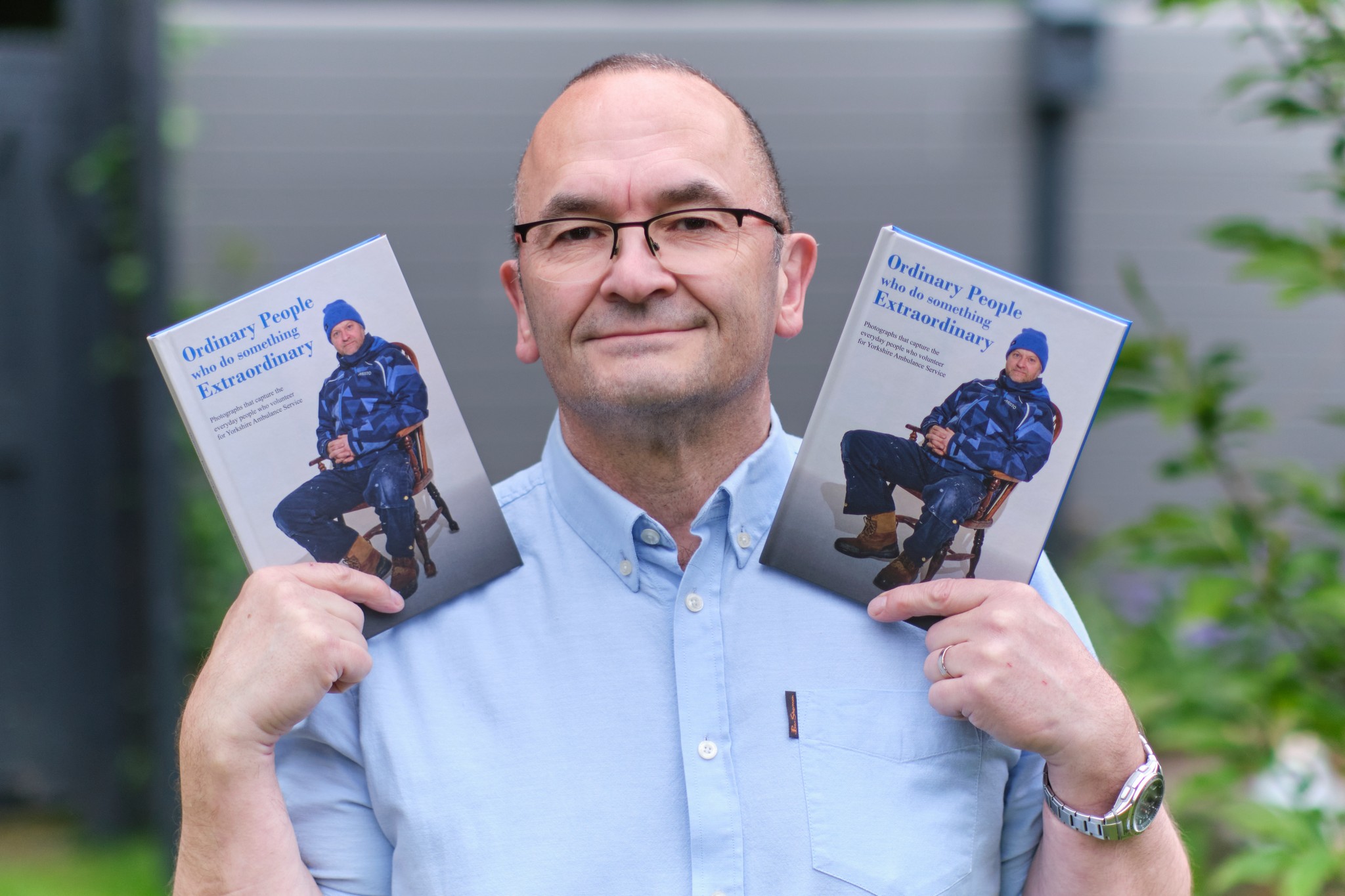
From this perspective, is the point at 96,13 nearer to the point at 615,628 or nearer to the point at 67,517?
the point at 67,517

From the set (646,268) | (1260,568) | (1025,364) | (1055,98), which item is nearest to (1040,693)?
(1025,364)

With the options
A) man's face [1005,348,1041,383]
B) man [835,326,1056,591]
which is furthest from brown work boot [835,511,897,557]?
man's face [1005,348,1041,383]

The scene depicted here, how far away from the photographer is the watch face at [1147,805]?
4.15 feet

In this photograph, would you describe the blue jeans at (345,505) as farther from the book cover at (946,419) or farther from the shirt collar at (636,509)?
the book cover at (946,419)

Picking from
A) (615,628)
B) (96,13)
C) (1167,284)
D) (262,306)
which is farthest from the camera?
(1167,284)

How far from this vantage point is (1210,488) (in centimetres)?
461

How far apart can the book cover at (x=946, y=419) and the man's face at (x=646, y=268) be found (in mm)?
148

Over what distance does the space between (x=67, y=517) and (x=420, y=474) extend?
2881 millimetres

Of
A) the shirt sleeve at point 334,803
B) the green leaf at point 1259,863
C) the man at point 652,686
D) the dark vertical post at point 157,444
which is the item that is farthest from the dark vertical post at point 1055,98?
the shirt sleeve at point 334,803

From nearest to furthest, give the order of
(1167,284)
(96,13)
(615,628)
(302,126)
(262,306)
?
(262,306) < (615,628) < (96,13) < (302,126) < (1167,284)

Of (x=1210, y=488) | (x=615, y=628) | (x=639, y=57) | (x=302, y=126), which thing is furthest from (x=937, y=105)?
(x=615, y=628)

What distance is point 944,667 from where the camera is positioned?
1.32m

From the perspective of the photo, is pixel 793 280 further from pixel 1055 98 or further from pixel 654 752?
pixel 1055 98

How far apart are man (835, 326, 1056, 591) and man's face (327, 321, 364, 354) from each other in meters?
0.55
